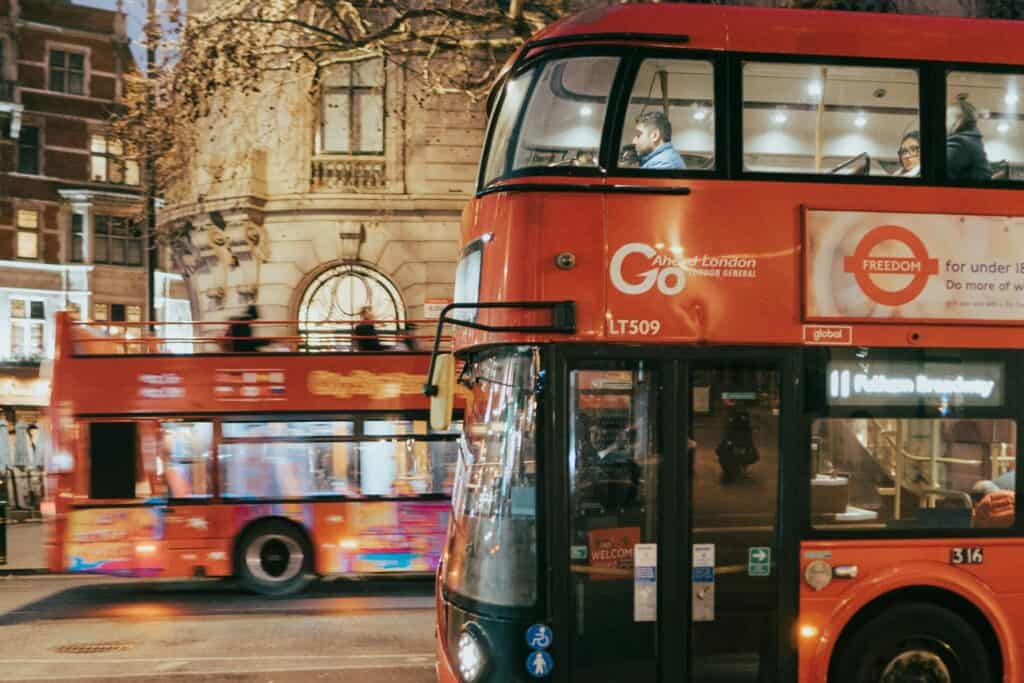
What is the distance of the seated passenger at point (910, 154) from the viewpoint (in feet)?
20.3

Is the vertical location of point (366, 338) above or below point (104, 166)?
below

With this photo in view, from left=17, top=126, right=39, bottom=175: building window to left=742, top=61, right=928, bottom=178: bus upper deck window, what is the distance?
1431 inches

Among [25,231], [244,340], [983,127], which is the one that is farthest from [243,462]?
[25,231]

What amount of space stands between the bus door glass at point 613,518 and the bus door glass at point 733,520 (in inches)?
10.3

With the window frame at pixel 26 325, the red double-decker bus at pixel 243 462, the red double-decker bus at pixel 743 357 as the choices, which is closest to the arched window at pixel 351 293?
the red double-decker bus at pixel 243 462

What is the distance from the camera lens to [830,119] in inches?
242

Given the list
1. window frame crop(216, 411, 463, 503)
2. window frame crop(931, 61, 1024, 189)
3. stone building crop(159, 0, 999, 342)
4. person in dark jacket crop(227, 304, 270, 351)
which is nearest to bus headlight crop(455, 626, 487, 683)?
window frame crop(931, 61, 1024, 189)

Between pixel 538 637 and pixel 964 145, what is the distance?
3.94 m

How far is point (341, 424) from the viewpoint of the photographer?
12008 mm

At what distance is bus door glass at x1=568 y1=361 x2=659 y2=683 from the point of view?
5.79 metres

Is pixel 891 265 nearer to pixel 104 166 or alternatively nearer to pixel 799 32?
pixel 799 32

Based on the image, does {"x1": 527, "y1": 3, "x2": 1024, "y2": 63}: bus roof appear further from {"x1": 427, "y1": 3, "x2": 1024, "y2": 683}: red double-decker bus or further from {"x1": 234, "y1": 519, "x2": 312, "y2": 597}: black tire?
{"x1": 234, "y1": 519, "x2": 312, "y2": 597}: black tire

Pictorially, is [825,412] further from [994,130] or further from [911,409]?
[994,130]

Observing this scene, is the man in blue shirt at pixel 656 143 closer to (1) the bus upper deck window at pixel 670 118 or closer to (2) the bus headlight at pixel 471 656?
(1) the bus upper deck window at pixel 670 118
